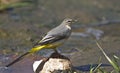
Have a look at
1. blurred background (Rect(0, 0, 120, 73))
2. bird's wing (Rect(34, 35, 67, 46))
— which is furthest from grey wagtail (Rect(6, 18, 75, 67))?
blurred background (Rect(0, 0, 120, 73))

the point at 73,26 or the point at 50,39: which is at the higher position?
the point at 50,39

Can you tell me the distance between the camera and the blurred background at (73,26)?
9.34 m

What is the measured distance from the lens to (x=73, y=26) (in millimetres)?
12188

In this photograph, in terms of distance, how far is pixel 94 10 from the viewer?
45.1 feet

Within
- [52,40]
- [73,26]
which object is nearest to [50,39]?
[52,40]

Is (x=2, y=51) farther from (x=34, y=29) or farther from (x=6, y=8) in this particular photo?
(x=6, y=8)

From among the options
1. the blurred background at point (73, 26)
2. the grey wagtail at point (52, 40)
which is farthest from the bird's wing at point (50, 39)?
the blurred background at point (73, 26)

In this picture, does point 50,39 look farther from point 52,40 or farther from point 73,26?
point 73,26

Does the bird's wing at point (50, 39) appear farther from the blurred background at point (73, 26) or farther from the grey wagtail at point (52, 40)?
the blurred background at point (73, 26)

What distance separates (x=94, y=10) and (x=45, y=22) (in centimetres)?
213

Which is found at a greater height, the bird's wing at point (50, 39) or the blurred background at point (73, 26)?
the bird's wing at point (50, 39)

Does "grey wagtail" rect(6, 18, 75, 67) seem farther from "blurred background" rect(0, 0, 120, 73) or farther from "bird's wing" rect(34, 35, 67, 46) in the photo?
"blurred background" rect(0, 0, 120, 73)

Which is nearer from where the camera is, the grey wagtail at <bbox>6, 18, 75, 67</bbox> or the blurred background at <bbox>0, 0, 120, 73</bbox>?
the grey wagtail at <bbox>6, 18, 75, 67</bbox>

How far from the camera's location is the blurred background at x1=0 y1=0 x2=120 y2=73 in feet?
30.6
